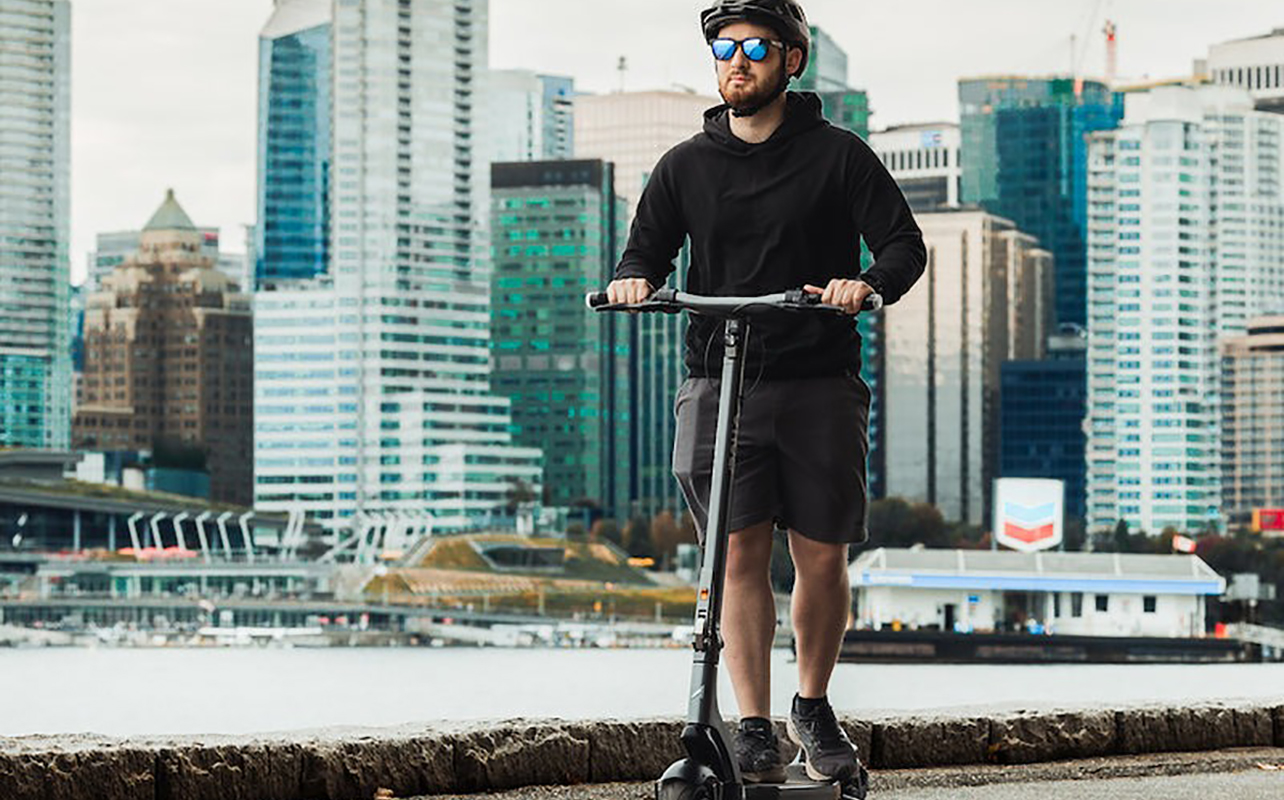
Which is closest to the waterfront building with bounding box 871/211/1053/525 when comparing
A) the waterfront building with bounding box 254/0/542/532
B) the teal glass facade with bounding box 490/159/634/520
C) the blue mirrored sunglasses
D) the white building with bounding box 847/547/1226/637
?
the teal glass facade with bounding box 490/159/634/520

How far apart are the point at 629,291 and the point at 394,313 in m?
150

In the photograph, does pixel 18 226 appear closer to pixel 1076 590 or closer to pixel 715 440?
pixel 1076 590

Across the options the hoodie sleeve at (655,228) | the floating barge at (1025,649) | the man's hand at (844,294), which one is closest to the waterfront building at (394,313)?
the floating barge at (1025,649)

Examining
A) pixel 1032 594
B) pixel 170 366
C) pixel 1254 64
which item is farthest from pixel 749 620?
pixel 1254 64

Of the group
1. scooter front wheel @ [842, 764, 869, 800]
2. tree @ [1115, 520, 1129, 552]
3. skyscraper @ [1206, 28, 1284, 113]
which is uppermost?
skyscraper @ [1206, 28, 1284, 113]

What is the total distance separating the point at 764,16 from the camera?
413cm

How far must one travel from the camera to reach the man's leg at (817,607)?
4.20 meters

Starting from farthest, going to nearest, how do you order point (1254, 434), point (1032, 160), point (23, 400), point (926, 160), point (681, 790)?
point (1032, 160), point (926, 160), point (23, 400), point (1254, 434), point (681, 790)

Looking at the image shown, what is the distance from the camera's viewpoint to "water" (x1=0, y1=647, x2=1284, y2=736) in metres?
56.4

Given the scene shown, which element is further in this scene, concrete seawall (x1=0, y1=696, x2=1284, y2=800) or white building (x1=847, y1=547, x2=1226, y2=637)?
white building (x1=847, y1=547, x2=1226, y2=637)

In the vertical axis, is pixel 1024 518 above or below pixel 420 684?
above

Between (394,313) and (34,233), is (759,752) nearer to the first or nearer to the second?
(394,313)

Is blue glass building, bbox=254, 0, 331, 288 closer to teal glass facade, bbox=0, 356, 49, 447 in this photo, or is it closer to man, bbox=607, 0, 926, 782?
teal glass facade, bbox=0, 356, 49, 447

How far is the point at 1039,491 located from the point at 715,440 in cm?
9645
